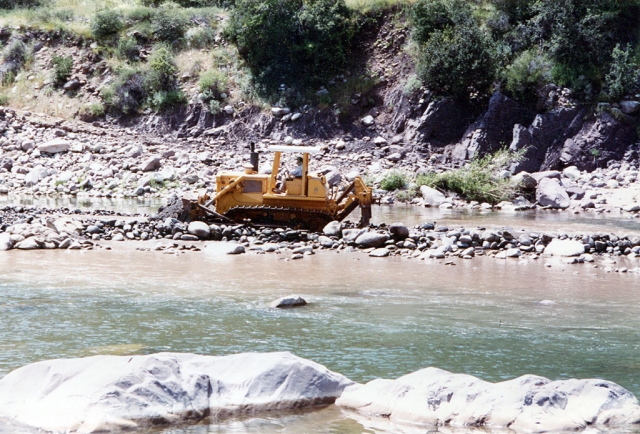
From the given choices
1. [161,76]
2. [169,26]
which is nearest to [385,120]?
[161,76]

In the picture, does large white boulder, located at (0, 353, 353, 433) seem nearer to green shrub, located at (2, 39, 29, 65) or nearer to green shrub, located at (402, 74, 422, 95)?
green shrub, located at (402, 74, 422, 95)

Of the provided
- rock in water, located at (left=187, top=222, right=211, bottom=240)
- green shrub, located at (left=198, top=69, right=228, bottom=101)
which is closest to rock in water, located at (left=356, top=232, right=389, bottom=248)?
rock in water, located at (left=187, top=222, right=211, bottom=240)

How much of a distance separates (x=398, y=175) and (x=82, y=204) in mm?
9475

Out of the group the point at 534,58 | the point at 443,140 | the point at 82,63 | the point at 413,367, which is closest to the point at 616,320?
the point at 413,367

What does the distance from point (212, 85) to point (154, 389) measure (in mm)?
27340

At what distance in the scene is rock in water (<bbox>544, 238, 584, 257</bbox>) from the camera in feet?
43.3

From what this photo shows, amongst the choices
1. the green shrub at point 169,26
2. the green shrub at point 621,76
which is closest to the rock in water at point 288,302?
the green shrub at point 621,76

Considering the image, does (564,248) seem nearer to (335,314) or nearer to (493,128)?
(335,314)

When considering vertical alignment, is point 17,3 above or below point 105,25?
above

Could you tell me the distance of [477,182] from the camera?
22.9 metres

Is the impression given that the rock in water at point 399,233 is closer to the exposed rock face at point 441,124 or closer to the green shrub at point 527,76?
the exposed rock face at point 441,124

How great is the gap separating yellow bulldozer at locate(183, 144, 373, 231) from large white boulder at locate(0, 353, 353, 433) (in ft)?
30.7

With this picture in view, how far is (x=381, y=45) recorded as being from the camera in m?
32.1

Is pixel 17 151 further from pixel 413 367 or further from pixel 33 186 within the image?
pixel 413 367
